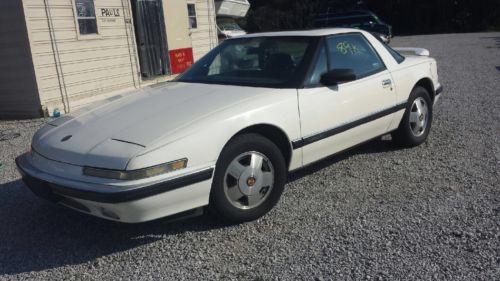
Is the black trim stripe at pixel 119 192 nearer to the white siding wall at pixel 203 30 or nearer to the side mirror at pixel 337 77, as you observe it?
the side mirror at pixel 337 77

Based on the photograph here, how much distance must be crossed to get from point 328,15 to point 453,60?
41.5 ft

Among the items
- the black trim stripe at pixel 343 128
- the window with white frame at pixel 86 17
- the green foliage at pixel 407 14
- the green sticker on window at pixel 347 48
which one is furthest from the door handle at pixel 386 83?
the green foliage at pixel 407 14

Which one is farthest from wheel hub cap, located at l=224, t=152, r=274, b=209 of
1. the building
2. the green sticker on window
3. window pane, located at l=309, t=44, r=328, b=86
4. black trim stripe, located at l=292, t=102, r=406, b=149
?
the building

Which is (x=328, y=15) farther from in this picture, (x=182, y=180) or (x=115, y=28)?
(x=182, y=180)

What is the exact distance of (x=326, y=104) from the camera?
378cm

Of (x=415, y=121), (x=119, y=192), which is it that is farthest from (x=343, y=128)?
(x=119, y=192)

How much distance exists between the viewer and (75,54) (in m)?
8.47

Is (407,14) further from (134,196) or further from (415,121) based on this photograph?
(134,196)

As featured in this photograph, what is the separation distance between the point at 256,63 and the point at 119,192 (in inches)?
75.0

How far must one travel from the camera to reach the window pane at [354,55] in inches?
161

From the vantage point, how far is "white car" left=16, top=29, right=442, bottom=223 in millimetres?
2867

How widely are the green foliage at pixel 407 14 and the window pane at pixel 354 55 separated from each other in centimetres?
2649

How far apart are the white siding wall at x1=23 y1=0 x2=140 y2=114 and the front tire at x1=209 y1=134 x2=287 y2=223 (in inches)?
231

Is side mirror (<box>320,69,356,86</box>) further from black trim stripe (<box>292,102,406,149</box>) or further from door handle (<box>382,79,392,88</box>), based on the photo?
door handle (<box>382,79,392,88</box>)
